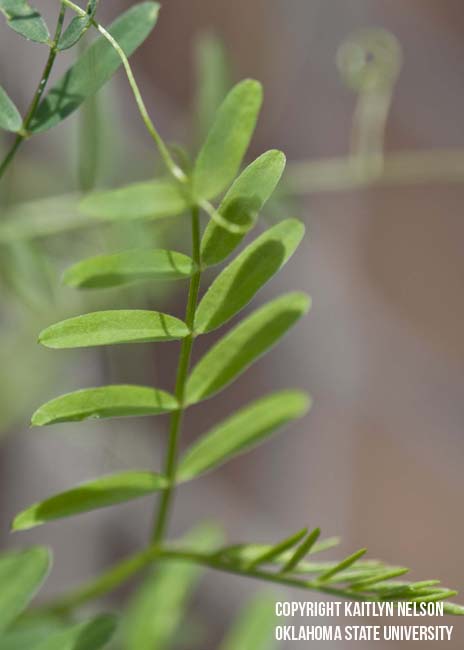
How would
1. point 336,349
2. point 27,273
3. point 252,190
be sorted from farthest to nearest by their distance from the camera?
point 336,349, point 27,273, point 252,190

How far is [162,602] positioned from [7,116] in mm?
198

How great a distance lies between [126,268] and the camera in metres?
0.16

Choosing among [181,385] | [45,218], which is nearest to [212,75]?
[45,218]

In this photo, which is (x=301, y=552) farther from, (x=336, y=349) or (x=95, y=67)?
(x=336, y=349)

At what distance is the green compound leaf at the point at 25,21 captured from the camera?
0.14m

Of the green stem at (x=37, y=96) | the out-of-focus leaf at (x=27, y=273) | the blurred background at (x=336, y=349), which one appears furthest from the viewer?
the blurred background at (x=336, y=349)

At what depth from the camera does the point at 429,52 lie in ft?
2.36

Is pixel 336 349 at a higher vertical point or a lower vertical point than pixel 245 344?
higher

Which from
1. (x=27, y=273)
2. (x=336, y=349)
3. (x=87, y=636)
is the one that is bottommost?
(x=87, y=636)

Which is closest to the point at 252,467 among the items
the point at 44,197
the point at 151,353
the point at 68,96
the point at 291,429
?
the point at 291,429

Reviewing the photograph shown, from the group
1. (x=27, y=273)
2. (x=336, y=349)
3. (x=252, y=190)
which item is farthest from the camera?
(x=336, y=349)

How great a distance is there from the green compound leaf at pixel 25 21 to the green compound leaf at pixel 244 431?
0.10m

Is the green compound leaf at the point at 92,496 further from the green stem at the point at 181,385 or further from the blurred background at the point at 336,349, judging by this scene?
the blurred background at the point at 336,349

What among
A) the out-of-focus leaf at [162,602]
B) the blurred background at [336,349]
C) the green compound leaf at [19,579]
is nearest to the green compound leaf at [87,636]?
the green compound leaf at [19,579]
